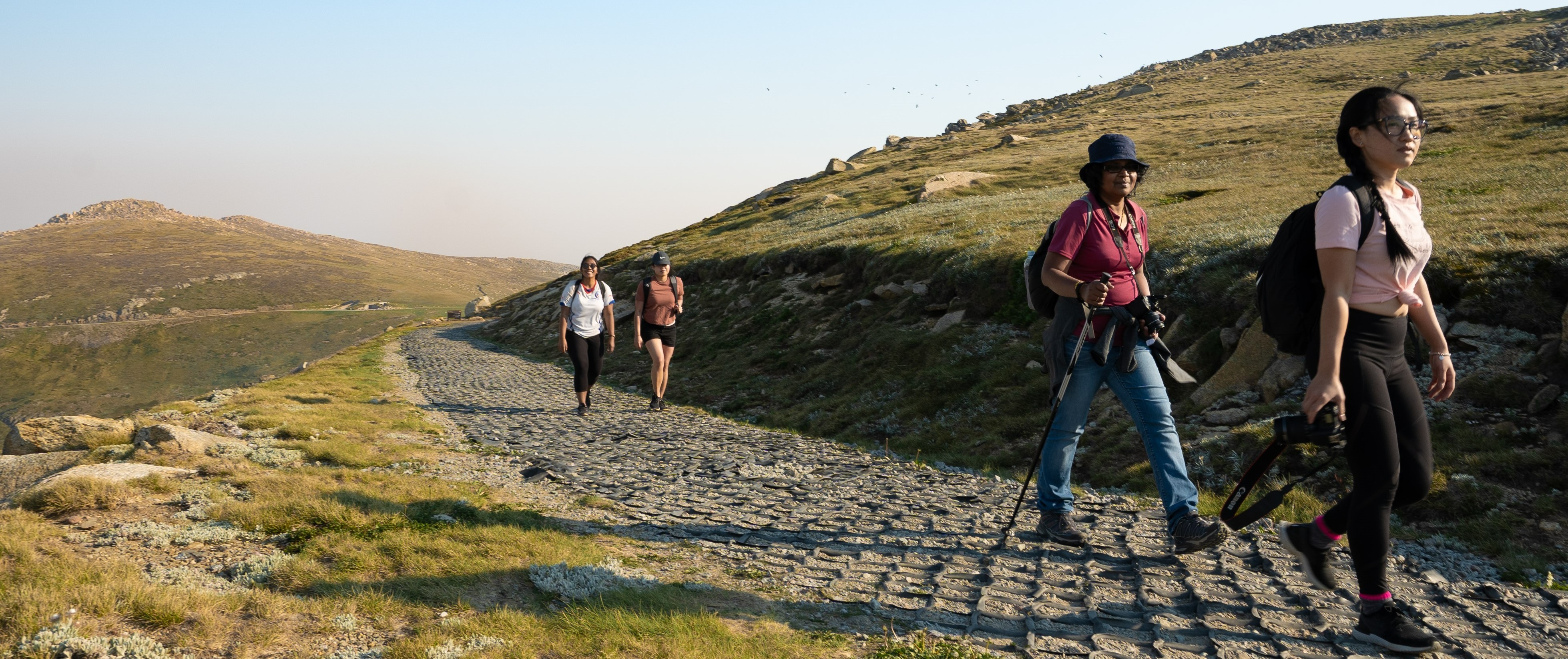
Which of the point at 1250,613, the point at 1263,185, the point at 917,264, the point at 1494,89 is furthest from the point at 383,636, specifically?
the point at 1494,89

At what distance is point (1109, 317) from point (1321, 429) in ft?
5.68

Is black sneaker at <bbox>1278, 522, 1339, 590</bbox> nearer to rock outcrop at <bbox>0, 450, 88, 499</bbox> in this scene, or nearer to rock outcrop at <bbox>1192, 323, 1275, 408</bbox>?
rock outcrop at <bbox>1192, 323, 1275, 408</bbox>

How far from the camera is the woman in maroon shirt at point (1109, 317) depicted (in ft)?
17.0

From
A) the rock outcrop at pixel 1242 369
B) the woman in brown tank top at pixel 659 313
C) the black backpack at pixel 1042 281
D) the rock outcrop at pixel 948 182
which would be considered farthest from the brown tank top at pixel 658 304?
→ the rock outcrop at pixel 948 182

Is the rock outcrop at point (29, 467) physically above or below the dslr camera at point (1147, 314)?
below

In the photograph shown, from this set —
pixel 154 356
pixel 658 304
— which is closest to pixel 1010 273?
pixel 658 304

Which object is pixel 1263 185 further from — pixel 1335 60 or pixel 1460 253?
pixel 1335 60

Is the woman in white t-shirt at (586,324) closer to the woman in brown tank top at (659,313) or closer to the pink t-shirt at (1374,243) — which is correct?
the woman in brown tank top at (659,313)

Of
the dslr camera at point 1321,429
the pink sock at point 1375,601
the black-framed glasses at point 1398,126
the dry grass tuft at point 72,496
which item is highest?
the black-framed glasses at point 1398,126

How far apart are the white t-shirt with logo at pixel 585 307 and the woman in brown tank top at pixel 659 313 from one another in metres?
0.63

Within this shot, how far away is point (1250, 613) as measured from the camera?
14.3ft

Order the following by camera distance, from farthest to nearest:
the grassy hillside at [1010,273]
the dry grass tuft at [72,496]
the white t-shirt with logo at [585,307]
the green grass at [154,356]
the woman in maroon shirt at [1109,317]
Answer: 1. the green grass at [154,356]
2. the white t-shirt with logo at [585,307]
3. the grassy hillside at [1010,273]
4. the dry grass tuft at [72,496]
5. the woman in maroon shirt at [1109,317]

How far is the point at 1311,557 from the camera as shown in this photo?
4.18m

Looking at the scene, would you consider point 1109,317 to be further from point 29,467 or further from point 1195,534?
point 29,467
